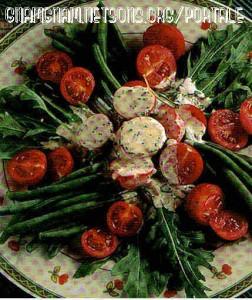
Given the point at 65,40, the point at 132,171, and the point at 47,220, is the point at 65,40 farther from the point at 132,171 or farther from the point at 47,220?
the point at 47,220

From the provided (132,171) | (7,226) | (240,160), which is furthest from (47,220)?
(240,160)

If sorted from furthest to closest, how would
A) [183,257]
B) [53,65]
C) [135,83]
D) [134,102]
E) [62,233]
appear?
[53,65] < [135,83] < [134,102] < [62,233] < [183,257]

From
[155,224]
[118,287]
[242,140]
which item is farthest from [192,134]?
[118,287]

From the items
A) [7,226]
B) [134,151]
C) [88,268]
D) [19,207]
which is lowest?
[88,268]

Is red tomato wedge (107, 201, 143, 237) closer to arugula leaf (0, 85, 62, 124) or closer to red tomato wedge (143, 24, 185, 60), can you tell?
arugula leaf (0, 85, 62, 124)

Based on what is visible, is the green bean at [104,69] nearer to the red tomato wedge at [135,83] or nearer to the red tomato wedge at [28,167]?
the red tomato wedge at [135,83]

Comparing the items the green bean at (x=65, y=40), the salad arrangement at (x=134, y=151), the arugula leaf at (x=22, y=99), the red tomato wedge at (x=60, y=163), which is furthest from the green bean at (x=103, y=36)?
the red tomato wedge at (x=60, y=163)

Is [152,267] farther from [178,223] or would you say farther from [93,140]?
[93,140]
